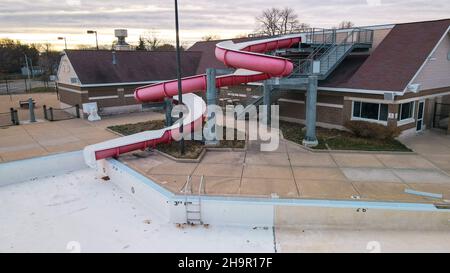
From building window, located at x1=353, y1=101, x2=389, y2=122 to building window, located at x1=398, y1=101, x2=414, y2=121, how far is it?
848mm

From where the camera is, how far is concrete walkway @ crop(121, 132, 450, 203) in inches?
458

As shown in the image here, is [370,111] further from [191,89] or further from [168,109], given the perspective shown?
[168,109]

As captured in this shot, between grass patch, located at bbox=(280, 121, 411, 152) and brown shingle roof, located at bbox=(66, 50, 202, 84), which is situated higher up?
brown shingle roof, located at bbox=(66, 50, 202, 84)

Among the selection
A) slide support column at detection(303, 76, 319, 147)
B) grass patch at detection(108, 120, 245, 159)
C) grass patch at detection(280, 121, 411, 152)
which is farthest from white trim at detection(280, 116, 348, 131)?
grass patch at detection(108, 120, 245, 159)

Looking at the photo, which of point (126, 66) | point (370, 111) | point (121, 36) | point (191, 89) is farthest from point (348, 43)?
point (121, 36)

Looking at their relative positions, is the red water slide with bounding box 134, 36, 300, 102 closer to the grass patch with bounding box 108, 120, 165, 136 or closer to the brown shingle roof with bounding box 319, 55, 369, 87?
the grass patch with bounding box 108, 120, 165, 136

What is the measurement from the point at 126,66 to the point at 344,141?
19287 mm

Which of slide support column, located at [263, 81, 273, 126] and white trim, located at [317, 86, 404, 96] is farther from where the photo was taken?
slide support column, located at [263, 81, 273, 126]

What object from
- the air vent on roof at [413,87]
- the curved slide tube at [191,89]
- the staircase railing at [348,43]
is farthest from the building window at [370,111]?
the curved slide tube at [191,89]

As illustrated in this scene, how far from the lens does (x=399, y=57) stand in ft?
61.9

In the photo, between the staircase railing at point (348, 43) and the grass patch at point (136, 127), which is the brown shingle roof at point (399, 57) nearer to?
the staircase railing at point (348, 43)

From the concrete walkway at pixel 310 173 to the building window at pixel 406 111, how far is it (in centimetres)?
202
